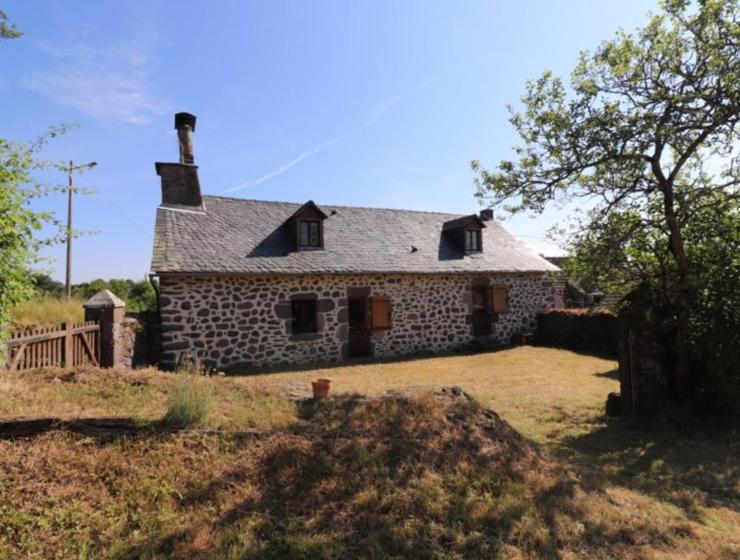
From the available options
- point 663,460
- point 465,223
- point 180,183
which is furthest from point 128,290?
point 663,460

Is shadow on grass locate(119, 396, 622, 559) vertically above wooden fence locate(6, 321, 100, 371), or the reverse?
wooden fence locate(6, 321, 100, 371)

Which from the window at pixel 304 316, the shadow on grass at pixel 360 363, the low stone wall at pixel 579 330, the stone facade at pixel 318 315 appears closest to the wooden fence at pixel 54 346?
the stone facade at pixel 318 315

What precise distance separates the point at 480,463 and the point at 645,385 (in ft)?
14.9

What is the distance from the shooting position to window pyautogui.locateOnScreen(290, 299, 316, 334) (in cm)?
1223

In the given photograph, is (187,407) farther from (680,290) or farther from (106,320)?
(680,290)

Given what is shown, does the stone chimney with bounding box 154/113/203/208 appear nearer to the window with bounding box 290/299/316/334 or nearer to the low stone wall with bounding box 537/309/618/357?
the window with bounding box 290/299/316/334

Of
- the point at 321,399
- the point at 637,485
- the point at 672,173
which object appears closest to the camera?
the point at 637,485

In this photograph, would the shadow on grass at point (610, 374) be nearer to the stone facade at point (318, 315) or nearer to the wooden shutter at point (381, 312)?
the stone facade at point (318, 315)

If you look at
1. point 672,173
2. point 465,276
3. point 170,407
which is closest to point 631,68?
point 672,173

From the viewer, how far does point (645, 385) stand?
266 inches

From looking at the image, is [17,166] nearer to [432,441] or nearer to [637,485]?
[432,441]

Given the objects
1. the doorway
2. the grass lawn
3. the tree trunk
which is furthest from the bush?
the doorway

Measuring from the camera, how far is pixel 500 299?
15.4 m

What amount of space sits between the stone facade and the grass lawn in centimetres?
464
